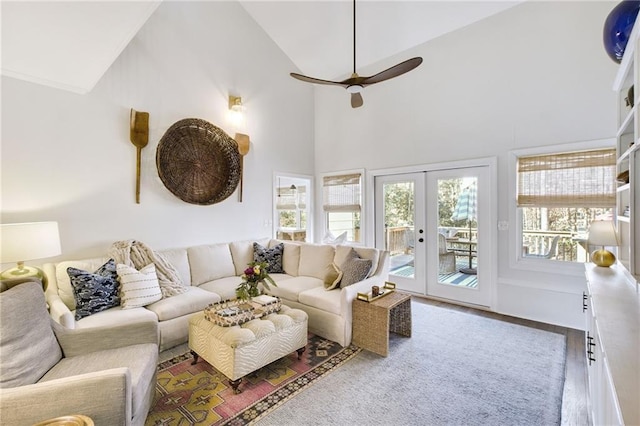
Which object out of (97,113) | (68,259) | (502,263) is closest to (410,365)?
(502,263)

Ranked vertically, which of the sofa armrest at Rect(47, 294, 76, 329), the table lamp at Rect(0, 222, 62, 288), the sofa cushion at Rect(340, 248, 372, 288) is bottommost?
the sofa armrest at Rect(47, 294, 76, 329)

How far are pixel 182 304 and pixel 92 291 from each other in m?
0.77

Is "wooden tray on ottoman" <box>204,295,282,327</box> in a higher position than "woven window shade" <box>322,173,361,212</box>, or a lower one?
lower

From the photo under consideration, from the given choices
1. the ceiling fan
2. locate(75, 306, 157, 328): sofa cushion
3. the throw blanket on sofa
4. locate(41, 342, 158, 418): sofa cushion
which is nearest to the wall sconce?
the ceiling fan

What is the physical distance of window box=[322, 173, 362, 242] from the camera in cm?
A: 533

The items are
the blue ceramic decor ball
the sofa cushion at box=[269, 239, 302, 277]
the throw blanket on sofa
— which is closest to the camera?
the blue ceramic decor ball

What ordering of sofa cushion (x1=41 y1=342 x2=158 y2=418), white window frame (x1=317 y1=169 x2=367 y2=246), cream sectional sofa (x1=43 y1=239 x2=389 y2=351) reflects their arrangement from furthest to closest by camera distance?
white window frame (x1=317 y1=169 x2=367 y2=246)
cream sectional sofa (x1=43 y1=239 x2=389 y2=351)
sofa cushion (x1=41 y1=342 x2=158 y2=418)

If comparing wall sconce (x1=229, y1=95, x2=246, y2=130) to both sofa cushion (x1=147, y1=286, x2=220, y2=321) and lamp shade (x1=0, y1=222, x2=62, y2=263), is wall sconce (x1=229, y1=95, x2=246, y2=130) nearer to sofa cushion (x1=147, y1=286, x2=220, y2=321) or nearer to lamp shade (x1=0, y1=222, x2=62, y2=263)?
sofa cushion (x1=147, y1=286, x2=220, y2=321)

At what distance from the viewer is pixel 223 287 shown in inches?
140

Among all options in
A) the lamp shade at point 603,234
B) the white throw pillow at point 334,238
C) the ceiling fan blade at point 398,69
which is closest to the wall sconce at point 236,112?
the ceiling fan blade at point 398,69

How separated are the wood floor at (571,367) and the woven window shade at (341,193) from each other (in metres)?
2.33

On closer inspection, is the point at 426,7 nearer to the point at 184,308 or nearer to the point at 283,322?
the point at 283,322

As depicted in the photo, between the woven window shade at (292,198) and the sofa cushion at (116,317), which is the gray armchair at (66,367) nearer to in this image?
the sofa cushion at (116,317)

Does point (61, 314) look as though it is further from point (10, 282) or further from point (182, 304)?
point (182, 304)
